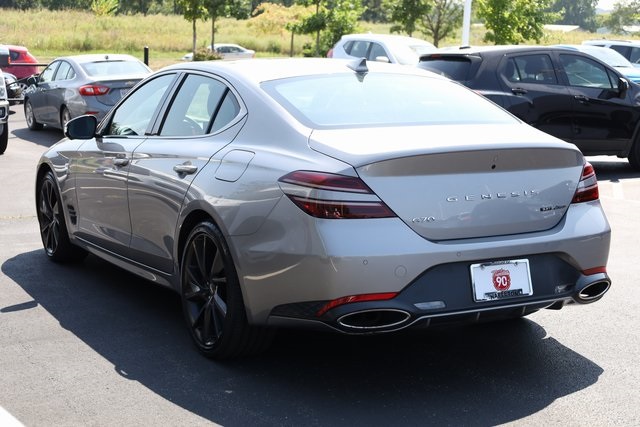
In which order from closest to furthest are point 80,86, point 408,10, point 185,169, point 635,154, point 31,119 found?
point 185,169 → point 635,154 → point 80,86 → point 31,119 → point 408,10

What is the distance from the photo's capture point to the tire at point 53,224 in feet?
25.4

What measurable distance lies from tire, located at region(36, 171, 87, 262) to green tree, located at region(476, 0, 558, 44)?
31.0 metres

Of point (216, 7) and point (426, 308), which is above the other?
point (426, 308)

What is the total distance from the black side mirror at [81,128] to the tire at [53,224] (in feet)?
2.42

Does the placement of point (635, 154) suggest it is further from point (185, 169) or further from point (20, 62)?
point (20, 62)

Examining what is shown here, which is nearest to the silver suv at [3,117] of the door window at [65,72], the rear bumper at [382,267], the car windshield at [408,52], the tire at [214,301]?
the door window at [65,72]

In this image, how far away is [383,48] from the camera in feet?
73.4

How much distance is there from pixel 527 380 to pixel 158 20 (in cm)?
6372

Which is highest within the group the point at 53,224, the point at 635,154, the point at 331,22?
the point at 53,224

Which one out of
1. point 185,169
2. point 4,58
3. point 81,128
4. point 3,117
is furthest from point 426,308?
point 4,58

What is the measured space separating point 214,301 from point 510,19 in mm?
33479

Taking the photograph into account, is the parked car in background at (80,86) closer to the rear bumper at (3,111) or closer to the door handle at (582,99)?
the rear bumper at (3,111)

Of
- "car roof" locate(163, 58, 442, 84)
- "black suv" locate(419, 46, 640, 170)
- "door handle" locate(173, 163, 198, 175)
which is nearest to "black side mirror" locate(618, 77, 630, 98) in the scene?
"black suv" locate(419, 46, 640, 170)

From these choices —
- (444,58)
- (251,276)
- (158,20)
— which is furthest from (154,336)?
(158,20)
